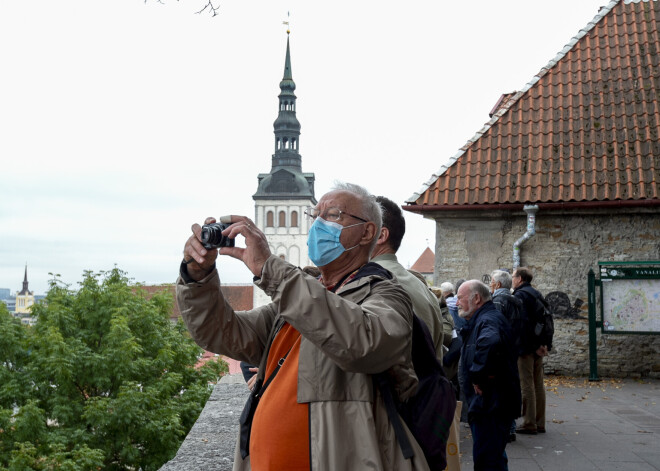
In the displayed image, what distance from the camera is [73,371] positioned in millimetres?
23172

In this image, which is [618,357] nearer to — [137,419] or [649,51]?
[649,51]

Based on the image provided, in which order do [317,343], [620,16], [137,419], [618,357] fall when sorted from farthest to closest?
[137,419] < [620,16] < [618,357] < [317,343]

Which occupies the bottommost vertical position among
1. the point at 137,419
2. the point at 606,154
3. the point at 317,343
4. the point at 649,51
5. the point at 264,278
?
the point at 137,419

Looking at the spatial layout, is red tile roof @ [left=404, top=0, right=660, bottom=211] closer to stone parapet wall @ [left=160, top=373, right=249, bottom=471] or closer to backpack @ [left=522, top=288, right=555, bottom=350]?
backpack @ [left=522, top=288, right=555, bottom=350]

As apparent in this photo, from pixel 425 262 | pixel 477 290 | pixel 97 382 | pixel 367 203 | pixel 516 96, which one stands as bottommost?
pixel 97 382

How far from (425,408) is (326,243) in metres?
0.64

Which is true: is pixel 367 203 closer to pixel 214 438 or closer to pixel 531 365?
pixel 214 438

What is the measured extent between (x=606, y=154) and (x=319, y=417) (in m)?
11.7

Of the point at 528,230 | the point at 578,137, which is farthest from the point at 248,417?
the point at 578,137

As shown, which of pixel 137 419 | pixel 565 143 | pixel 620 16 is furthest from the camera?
pixel 137 419

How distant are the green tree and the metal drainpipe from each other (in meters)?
11.0

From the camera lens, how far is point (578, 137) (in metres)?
12.7

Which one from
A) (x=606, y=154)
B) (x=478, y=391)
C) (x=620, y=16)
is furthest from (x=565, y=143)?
(x=478, y=391)

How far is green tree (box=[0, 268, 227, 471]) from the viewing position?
796 inches
